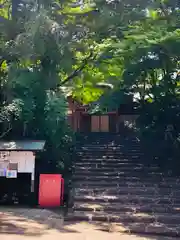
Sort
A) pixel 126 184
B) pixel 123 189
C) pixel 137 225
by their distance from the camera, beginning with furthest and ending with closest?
1. pixel 126 184
2. pixel 123 189
3. pixel 137 225

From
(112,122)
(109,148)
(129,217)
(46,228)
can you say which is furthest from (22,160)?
(112,122)

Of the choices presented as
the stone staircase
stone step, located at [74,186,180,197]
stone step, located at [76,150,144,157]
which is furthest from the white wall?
stone step, located at [76,150,144,157]

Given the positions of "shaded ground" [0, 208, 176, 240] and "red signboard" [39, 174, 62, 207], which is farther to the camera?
"red signboard" [39, 174, 62, 207]

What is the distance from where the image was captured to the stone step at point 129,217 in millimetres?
9750

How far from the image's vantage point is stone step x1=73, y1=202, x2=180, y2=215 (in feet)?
35.0

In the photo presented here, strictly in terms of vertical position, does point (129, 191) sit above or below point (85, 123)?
below

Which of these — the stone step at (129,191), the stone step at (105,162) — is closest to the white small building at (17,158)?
the stone step at (129,191)

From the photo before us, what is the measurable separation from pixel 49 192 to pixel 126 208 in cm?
258

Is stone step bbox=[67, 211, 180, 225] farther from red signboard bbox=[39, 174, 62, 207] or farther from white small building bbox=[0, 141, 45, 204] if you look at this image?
white small building bbox=[0, 141, 45, 204]

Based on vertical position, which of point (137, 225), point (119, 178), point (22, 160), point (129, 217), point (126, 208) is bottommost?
point (137, 225)

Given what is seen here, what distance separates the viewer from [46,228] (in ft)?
27.3

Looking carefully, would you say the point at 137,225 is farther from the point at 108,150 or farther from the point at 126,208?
the point at 108,150

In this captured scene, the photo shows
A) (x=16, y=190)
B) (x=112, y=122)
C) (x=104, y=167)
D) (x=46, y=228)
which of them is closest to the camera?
(x=46, y=228)

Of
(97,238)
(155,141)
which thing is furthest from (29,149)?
(155,141)
